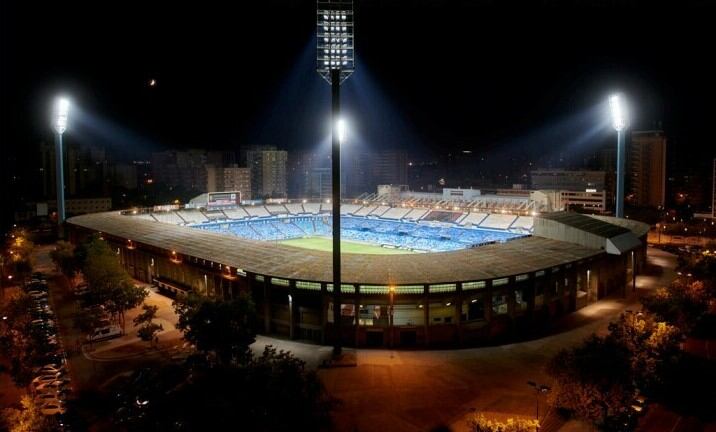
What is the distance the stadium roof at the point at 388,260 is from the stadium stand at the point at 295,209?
2807 centimetres

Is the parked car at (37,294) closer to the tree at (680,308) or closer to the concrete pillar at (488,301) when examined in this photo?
the concrete pillar at (488,301)

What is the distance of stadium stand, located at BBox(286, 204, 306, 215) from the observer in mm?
65500

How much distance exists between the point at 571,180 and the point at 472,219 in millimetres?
52928

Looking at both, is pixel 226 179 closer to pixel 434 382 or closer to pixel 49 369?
pixel 49 369

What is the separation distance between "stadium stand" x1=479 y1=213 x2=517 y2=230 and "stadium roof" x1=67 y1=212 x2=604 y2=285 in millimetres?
16633

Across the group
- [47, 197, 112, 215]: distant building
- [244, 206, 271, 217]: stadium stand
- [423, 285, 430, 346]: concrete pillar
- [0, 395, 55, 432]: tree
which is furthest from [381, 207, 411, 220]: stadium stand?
[47, 197, 112, 215]: distant building

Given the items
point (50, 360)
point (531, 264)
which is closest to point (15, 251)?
point (50, 360)

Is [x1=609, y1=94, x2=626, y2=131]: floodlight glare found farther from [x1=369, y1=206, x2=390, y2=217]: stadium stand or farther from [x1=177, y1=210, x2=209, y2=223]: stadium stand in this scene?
[x1=177, y1=210, x2=209, y2=223]: stadium stand

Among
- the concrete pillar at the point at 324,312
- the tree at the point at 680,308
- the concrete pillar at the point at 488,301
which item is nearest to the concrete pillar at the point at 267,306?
the concrete pillar at the point at 324,312

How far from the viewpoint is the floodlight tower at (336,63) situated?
22.7 meters

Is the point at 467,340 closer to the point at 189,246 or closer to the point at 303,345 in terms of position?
the point at 303,345

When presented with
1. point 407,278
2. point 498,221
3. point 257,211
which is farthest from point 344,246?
point 407,278

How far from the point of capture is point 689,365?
17703mm

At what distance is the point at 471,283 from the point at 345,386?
332 inches
